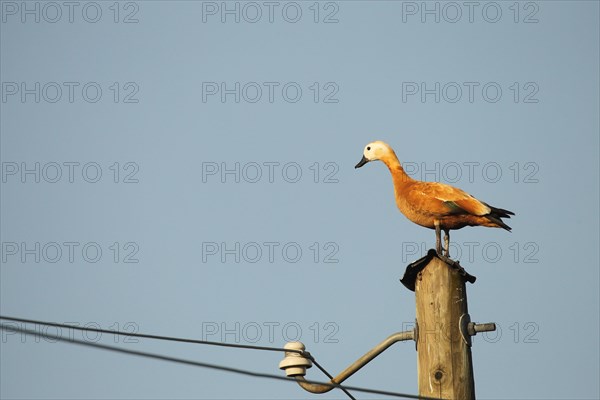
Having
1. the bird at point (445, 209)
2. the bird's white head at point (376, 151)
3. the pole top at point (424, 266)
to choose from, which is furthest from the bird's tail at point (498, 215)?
the pole top at point (424, 266)

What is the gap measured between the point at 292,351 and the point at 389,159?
3701 mm

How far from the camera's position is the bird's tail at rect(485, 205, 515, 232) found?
374 inches

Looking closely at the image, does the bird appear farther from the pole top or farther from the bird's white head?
the pole top

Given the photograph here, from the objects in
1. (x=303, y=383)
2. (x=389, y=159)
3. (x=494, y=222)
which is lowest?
(x=303, y=383)

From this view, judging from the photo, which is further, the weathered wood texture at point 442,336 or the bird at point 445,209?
the bird at point 445,209

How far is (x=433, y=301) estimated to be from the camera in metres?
7.01

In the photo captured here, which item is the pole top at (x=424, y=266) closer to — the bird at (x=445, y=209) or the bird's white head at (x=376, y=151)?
the bird at (x=445, y=209)

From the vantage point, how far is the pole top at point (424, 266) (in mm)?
7086

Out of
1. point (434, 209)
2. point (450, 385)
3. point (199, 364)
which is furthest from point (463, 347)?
point (434, 209)

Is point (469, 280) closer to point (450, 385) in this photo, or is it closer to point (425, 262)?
point (425, 262)

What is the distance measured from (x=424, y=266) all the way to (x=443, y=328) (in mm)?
475

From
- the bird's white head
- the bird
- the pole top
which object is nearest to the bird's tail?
the bird

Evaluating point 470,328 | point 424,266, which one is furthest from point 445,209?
point 470,328

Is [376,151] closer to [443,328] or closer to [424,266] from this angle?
[424,266]
